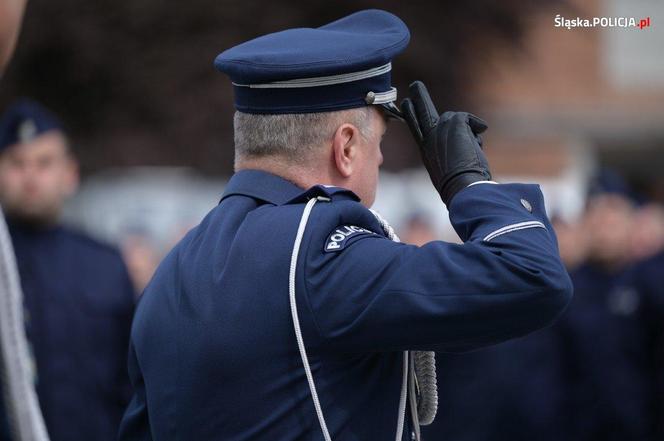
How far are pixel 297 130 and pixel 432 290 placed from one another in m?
0.52

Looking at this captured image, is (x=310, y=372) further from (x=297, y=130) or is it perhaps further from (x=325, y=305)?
(x=297, y=130)

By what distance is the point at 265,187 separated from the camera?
2842mm

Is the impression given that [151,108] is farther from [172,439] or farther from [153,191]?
[172,439]

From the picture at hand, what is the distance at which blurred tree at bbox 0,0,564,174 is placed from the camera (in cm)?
1249

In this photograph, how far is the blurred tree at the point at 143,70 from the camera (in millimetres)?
12492

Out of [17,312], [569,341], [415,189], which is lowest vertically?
[569,341]

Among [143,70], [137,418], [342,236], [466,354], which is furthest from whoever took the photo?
[143,70]

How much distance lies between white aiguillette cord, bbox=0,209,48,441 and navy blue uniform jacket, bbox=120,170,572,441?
101 centimetres

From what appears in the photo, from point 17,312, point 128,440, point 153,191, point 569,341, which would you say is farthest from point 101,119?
point 17,312

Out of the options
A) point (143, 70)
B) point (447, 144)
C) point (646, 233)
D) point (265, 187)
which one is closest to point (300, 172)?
point (265, 187)

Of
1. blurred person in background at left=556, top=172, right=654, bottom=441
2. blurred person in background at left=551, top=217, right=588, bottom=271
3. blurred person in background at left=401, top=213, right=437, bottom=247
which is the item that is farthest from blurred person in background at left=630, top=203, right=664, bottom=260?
blurred person in background at left=401, top=213, right=437, bottom=247

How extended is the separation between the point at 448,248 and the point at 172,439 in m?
0.75

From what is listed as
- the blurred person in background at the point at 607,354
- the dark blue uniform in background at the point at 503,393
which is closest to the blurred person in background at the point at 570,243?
the blurred person in background at the point at 607,354

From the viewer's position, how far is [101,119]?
12766 mm
